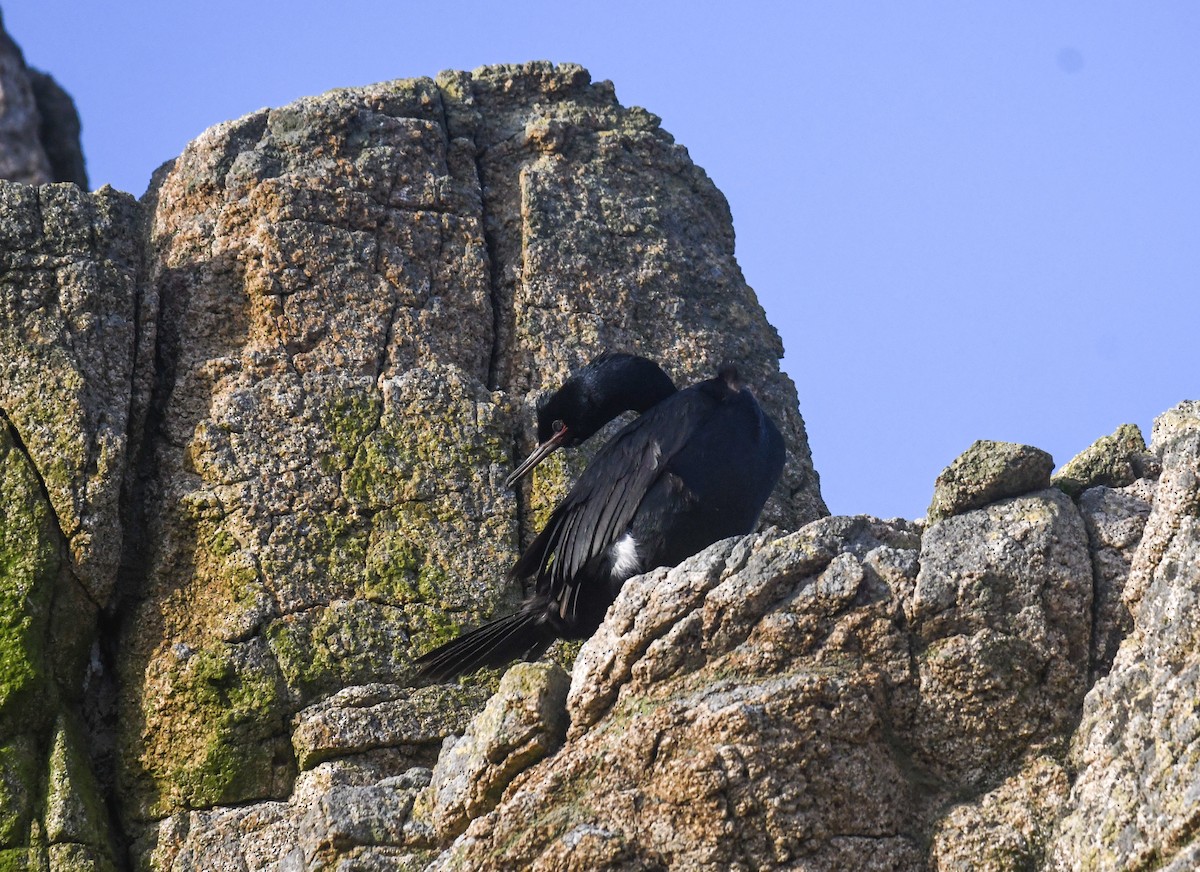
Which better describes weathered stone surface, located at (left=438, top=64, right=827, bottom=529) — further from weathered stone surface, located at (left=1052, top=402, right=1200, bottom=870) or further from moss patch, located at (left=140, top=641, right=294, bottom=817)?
weathered stone surface, located at (left=1052, top=402, right=1200, bottom=870)

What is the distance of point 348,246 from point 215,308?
0.69m

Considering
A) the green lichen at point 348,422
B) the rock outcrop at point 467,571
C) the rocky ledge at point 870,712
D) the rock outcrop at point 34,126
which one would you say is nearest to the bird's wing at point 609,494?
the rock outcrop at point 467,571

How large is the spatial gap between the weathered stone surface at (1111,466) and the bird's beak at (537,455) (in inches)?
93.5

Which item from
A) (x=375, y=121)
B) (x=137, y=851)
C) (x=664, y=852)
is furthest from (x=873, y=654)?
(x=375, y=121)

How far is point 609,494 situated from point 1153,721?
2.92 meters

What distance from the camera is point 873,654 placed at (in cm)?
593

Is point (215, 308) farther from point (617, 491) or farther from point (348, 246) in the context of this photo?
point (617, 491)

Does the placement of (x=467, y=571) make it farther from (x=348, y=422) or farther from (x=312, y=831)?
(x=312, y=831)

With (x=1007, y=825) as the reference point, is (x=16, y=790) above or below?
above

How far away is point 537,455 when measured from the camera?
8109 millimetres

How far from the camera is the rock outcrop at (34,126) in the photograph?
1723 centimetres

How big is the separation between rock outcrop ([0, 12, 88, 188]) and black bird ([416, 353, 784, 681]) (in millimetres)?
10705

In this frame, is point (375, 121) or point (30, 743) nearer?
point (30, 743)

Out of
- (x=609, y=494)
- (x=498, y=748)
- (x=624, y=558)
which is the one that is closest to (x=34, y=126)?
(x=609, y=494)
